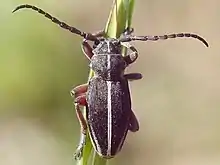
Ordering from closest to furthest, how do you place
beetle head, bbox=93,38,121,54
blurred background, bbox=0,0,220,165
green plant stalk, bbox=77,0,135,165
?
green plant stalk, bbox=77,0,135,165
beetle head, bbox=93,38,121,54
blurred background, bbox=0,0,220,165

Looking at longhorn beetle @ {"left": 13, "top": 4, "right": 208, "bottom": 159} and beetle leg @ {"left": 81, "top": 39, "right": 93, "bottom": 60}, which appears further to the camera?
beetle leg @ {"left": 81, "top": 39, "right": 93, "bottom": 60}

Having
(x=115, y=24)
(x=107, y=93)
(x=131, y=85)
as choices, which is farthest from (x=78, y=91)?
(x=131, y=85)

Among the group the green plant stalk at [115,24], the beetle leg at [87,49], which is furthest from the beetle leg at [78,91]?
the green plant stalk at [115,24]

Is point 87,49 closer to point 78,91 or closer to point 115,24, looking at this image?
point 78,91

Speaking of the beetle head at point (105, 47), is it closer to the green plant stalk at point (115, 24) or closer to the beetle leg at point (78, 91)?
the beetle leg at point (78, 91)

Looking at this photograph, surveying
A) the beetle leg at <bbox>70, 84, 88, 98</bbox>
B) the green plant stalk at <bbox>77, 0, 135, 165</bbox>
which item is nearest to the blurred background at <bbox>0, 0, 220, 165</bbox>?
the beetle leg at <bbox>70, 84, 88, 98</bbox>

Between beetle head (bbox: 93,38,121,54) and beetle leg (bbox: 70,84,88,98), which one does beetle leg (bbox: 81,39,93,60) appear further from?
beetle leg (bbox: 70,84,88,98)

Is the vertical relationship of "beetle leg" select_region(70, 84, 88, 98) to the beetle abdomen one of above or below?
above

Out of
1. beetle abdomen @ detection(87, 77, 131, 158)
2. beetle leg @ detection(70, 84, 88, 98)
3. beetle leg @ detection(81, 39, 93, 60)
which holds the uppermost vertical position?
beetle leg @ detection(81, 39, 93, 60)
